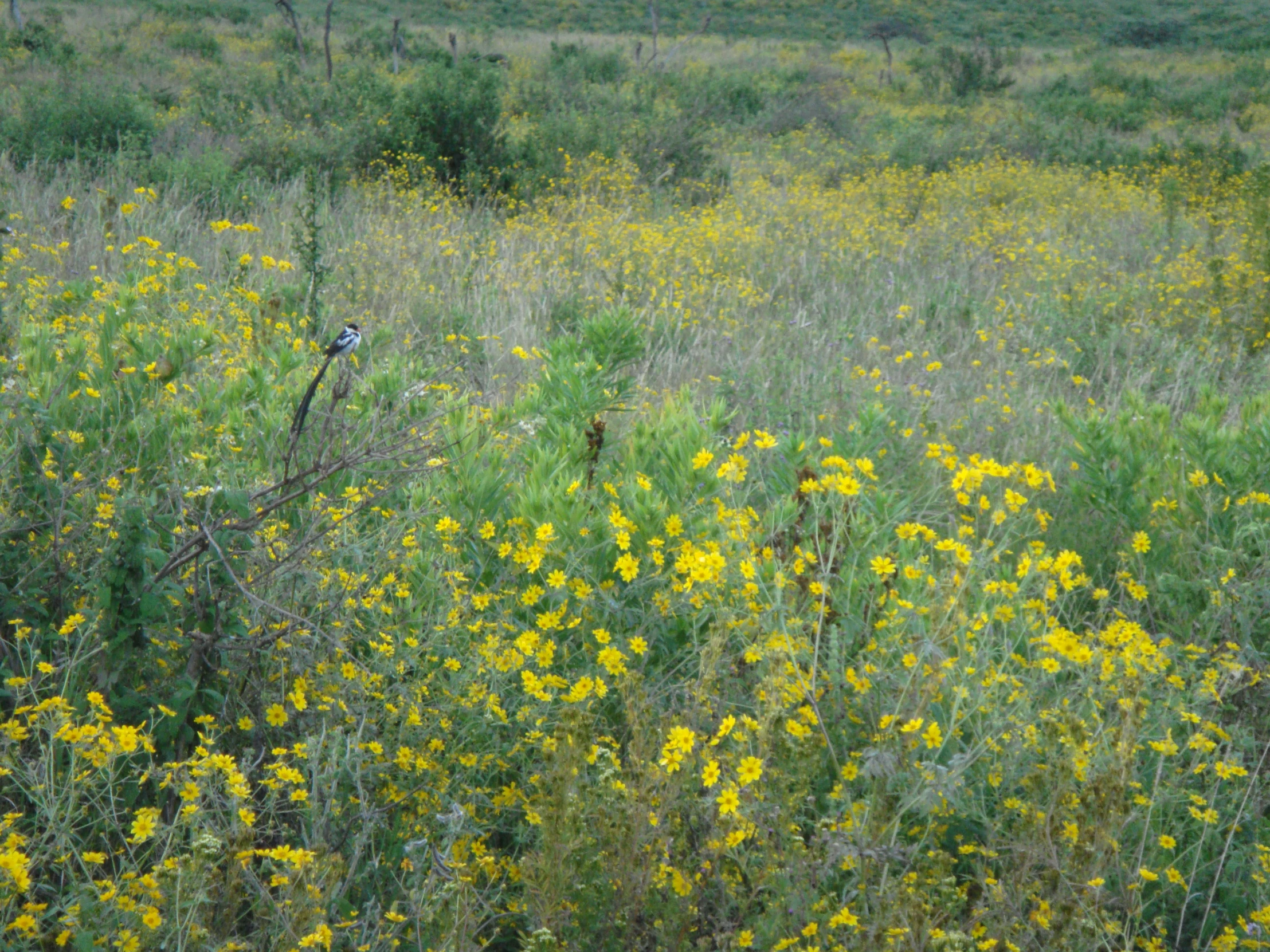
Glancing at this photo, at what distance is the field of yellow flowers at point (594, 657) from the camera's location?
168cm

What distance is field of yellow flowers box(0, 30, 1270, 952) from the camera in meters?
1.68

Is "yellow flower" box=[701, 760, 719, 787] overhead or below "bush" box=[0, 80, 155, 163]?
below

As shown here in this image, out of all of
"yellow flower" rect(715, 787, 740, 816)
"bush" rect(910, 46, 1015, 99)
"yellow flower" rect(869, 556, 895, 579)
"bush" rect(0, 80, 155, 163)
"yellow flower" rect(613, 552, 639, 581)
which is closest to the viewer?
"yellow flower" rect(715, 787, 740, 816)

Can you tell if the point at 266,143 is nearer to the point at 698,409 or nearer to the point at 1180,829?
the point at 698,409

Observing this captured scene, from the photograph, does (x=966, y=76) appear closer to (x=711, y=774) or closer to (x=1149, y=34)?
(x=1149, y=34)

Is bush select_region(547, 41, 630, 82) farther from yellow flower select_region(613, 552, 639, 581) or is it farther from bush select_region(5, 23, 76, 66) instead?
yellow flower select_region(613, 552, 639, 581)

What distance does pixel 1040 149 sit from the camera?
14047mm

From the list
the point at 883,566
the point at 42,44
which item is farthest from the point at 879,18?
the point at 883,566

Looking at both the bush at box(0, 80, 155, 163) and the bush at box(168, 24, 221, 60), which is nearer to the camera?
the bush at box(0, 80, 155, 163)

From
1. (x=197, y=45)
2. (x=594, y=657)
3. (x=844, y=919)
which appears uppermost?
(x=197, y=45)

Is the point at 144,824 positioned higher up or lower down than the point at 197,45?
lower down

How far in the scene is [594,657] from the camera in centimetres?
244

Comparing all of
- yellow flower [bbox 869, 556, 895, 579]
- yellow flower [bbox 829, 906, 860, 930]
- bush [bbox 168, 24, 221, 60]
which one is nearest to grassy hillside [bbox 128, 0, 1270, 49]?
bush [bbox 168, 24, 221, 60]

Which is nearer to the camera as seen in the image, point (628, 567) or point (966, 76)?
point (628, 567)
